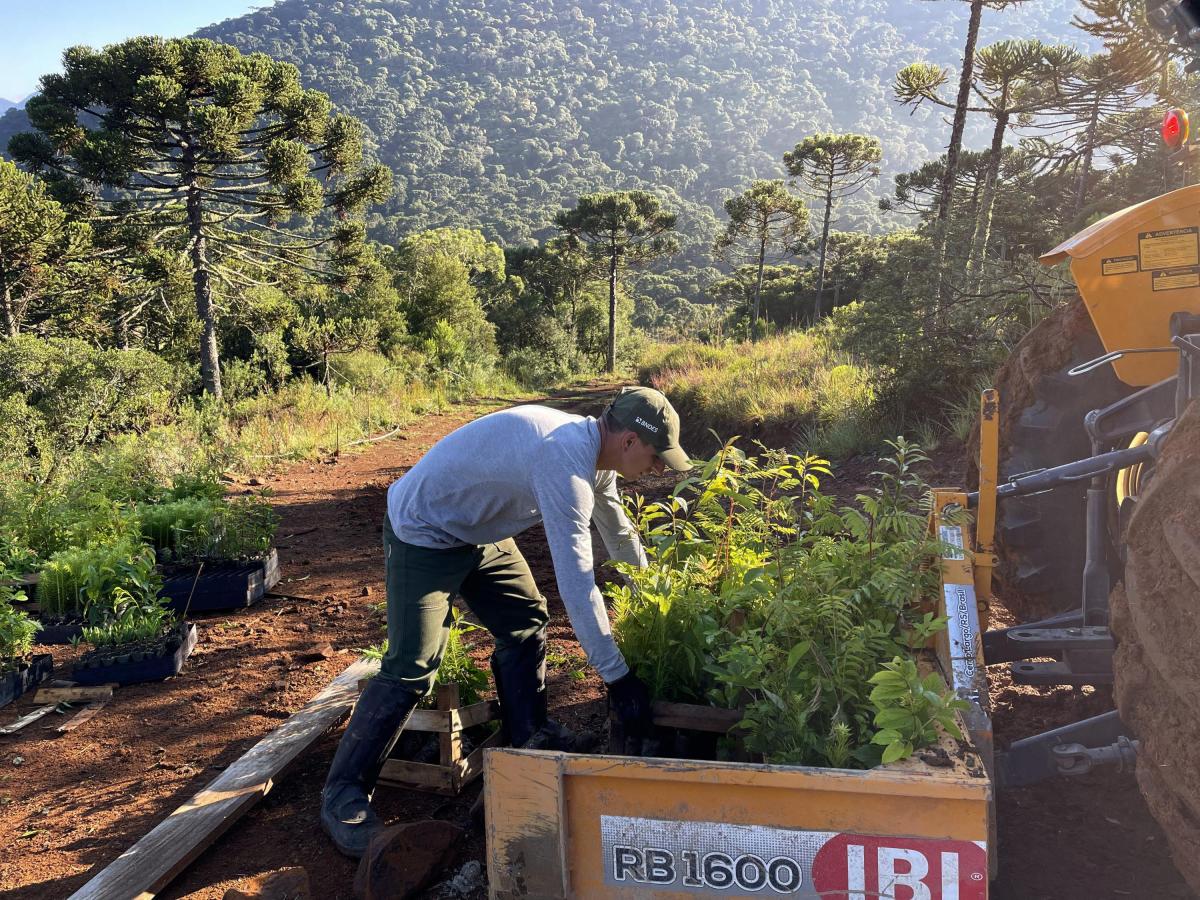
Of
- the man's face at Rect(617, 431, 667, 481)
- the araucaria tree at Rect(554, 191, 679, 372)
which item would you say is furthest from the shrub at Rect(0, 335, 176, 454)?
the araucaria tree at Rect(554, 191, 679, 372)

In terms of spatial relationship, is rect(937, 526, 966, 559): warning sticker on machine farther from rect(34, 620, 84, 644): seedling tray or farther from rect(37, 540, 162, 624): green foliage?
rect(34, 620, 84, 644): seedling tray

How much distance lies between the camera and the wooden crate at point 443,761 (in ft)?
10.9

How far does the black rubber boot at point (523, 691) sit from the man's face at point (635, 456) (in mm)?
959

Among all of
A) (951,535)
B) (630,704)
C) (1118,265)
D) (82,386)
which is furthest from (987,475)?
(82,386)

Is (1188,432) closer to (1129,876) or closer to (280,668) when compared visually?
(1129,876)

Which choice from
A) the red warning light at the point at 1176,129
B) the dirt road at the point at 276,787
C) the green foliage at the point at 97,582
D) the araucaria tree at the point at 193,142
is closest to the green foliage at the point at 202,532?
the dirt road at the point at 276,787

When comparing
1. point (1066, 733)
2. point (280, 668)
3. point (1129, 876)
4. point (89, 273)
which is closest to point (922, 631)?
point (1066, 733)

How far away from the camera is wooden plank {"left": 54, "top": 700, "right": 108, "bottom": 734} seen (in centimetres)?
411

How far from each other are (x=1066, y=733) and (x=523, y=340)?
31.8 meters

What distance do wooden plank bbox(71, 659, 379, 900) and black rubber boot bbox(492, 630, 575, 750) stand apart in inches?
39.3

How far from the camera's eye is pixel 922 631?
2537 millimetres

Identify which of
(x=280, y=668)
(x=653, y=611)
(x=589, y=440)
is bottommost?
(x=280, y=668)

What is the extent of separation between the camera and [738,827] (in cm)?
205

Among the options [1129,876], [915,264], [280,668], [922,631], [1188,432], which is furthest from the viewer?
[915,264]
